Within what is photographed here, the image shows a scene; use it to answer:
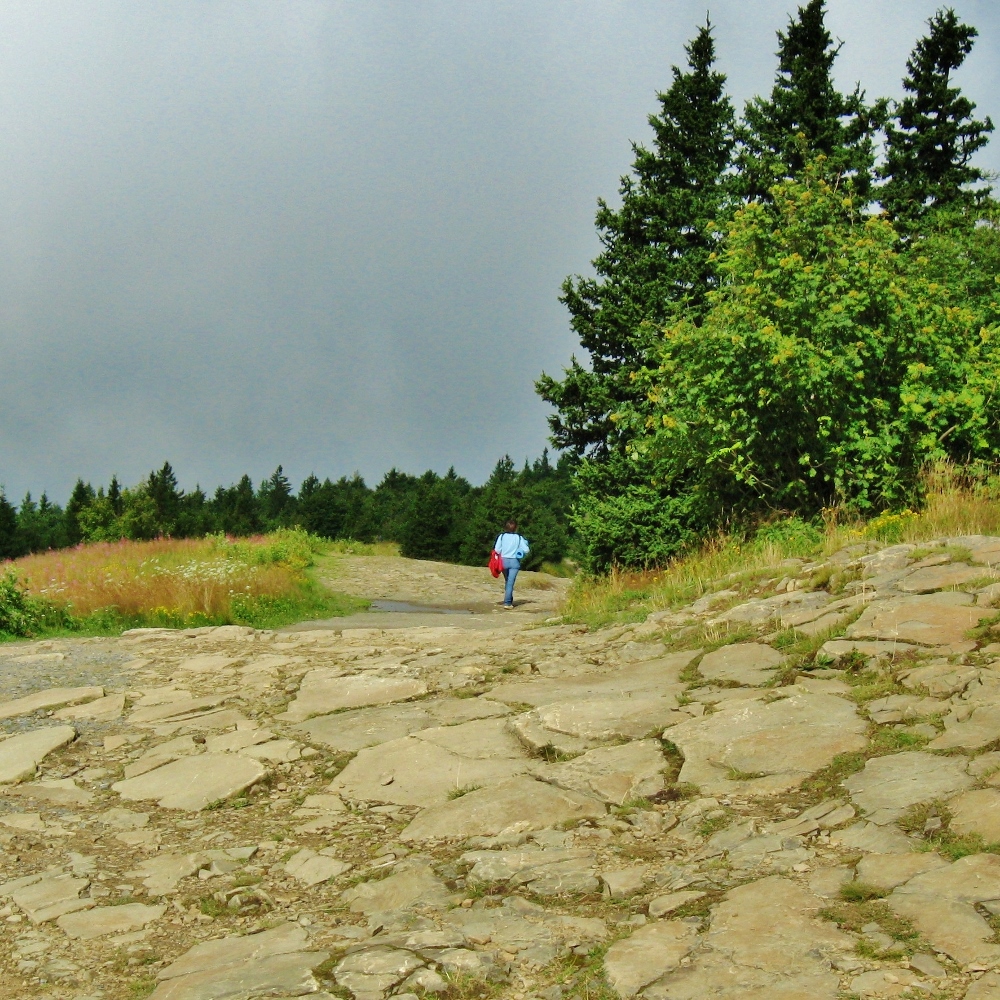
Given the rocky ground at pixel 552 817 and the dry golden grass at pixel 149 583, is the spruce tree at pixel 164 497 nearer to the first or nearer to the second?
the dry golden grass at pixel 149 583

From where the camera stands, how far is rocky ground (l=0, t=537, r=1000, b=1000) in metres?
3.39

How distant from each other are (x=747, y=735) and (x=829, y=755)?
0.51 metres

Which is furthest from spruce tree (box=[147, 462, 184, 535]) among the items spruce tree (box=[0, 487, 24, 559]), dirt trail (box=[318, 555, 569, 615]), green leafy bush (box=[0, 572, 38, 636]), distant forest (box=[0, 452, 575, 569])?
green leafy bush (box=[0, 572, 38, 636])

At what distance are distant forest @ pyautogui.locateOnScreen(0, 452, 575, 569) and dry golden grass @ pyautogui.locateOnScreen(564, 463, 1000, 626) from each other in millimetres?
5875

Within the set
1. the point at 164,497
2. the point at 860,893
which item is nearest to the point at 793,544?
the point at 860,893

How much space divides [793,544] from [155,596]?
29.5 feet

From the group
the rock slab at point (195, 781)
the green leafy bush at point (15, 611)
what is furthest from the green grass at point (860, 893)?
the green leafy bush at point (15, 611)

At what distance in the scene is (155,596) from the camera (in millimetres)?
14219

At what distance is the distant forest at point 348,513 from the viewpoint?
5028cm

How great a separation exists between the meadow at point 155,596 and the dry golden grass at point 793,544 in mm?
5518

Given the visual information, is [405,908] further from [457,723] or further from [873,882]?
[457,723]

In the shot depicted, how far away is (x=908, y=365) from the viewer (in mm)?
12320

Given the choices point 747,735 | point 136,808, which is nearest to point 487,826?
point 747,735

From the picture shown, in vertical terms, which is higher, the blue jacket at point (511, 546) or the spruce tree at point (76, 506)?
the spruce tree at point (76, 506)
